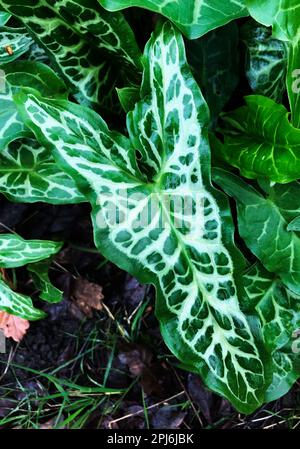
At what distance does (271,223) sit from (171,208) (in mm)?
196

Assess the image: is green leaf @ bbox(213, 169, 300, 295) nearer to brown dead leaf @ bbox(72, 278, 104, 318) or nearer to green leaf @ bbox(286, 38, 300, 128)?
green leaf @ bbox(286, 38, 300, 128)

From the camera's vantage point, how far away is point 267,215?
1058 mm

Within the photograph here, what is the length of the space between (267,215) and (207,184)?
169mm

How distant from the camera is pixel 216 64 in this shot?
1128 millimetres

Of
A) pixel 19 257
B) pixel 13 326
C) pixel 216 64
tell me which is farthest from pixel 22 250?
pixel 216 64

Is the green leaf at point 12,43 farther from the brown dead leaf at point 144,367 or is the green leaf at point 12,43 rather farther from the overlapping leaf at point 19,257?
the brown dead leaf at point 144,367

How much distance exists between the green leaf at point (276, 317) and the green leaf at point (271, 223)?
0.20 ft

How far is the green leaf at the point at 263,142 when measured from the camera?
93 centimetres

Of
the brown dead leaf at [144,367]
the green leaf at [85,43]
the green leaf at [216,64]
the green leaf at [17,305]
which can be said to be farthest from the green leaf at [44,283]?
the green leaf at [216,64]

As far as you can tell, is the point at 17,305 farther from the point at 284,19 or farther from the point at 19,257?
the point at 284,19
